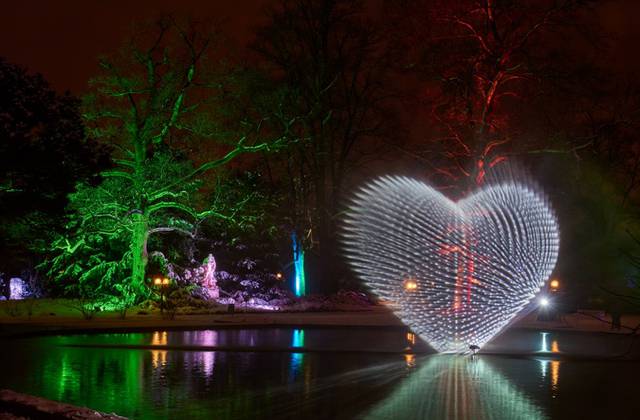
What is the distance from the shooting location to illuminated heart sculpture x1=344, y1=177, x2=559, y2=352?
17406mm

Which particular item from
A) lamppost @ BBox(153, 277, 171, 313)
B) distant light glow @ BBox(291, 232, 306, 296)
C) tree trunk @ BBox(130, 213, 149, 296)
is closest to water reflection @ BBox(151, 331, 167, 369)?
lamppost @ BBox(153, 277, 171, 313)

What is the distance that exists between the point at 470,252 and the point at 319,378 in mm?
4406

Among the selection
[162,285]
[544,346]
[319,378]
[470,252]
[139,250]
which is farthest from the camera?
[139,250]

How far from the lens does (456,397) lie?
13.3 m

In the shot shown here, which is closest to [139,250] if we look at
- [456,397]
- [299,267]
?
[299,267]

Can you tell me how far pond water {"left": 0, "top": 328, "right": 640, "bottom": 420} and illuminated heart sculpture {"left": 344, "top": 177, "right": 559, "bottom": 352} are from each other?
1.34 m

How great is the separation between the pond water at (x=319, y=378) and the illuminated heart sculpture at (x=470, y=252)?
134cm

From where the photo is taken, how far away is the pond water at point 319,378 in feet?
39.8

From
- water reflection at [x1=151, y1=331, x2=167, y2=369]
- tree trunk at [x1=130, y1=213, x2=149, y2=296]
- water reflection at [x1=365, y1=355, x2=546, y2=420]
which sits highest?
tree trunk at [x1=130, y1=213, x2=149, y2=296]

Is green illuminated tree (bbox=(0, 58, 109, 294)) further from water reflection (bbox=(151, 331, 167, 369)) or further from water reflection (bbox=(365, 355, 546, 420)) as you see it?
water reflection (bbox=(365, 355, 546, 420))

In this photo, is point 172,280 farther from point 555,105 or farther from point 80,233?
point 555,105

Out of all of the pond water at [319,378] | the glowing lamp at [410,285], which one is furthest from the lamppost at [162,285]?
the glowing lamp at [410,285]

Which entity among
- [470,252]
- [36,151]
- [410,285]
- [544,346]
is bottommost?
[544,346]

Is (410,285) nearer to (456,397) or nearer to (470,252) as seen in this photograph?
(470,252)
